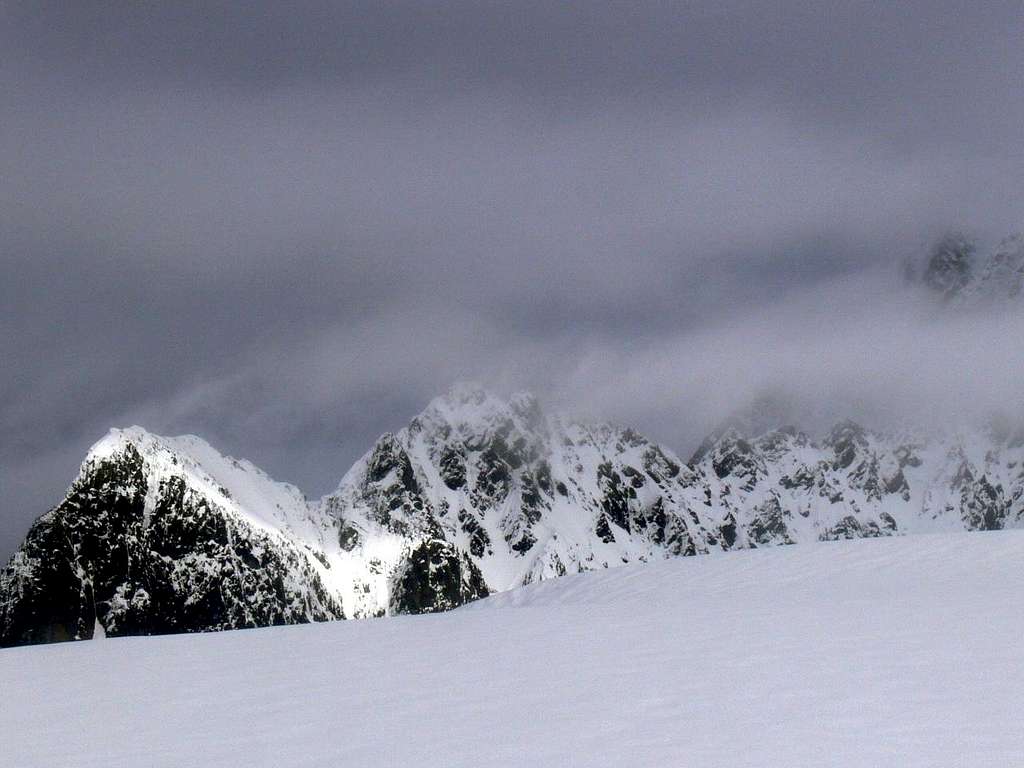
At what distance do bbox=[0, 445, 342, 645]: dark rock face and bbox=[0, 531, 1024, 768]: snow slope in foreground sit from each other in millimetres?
159376

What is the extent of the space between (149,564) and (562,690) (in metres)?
183

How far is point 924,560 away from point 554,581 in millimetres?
10492

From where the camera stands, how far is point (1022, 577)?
800 inches

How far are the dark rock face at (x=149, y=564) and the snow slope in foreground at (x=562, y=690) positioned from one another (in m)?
159

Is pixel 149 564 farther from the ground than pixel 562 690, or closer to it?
farther from the ground

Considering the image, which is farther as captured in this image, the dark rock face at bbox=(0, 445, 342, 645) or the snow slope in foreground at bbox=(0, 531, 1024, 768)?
the dark rock face at bbox=(0, 445, 342, 645)

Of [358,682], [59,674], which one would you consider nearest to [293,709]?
[358,682]

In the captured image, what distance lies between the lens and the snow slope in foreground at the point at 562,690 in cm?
750

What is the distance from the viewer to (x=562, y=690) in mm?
9875

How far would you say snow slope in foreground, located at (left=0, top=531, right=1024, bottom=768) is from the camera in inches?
295

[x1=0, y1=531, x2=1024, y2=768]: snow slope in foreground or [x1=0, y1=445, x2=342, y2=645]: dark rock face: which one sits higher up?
[x1=0, y1=445, x2=342, y2=645]: dark rock face

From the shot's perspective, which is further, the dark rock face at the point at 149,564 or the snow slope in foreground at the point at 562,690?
the dark rock face at the point at 149,564

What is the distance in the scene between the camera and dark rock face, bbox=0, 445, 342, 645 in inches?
6501

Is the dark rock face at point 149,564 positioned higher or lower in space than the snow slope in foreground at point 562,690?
higher
